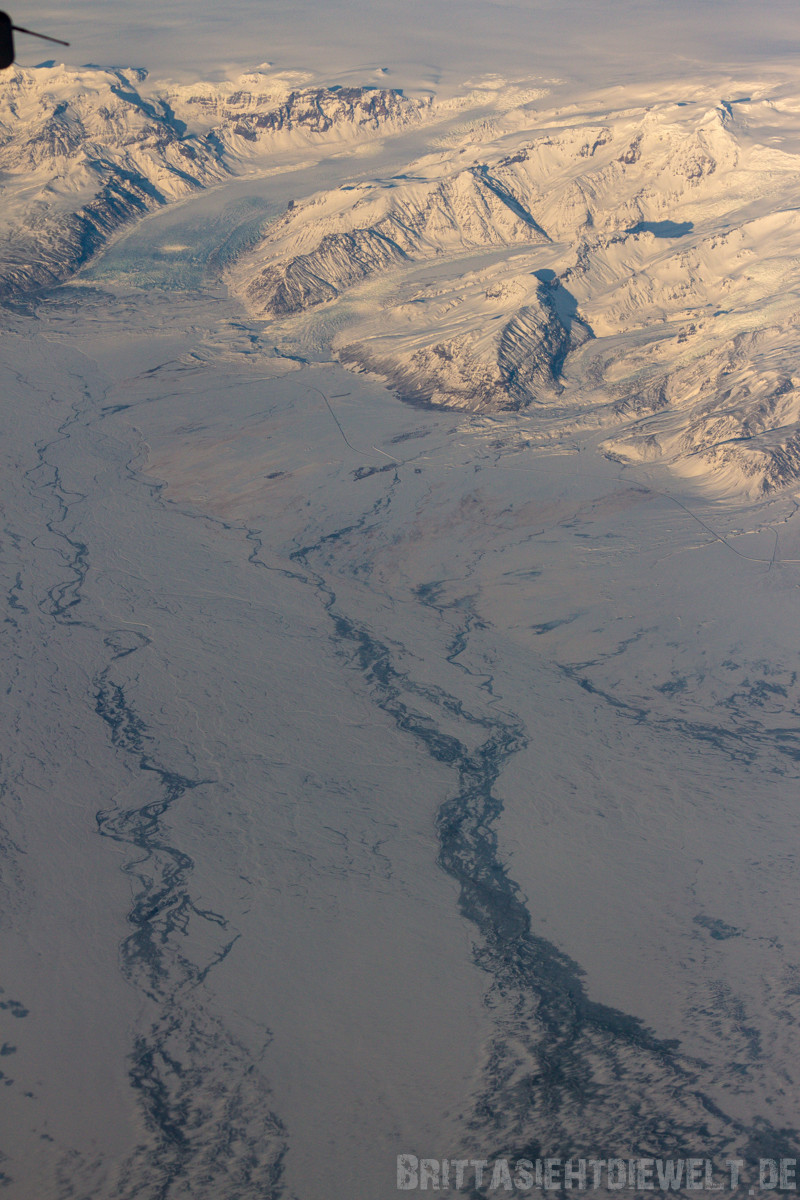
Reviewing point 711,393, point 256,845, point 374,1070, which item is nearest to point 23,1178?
point 374,1070

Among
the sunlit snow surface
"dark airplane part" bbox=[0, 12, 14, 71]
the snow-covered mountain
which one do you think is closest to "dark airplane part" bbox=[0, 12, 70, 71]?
"dark airplane part" bbox=[0, 12, 14, 71]

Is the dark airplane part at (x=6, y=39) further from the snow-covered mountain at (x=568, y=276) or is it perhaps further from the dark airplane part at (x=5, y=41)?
the snow-covered mountain at (x=568, y=276)

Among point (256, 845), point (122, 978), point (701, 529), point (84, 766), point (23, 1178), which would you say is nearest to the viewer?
point (23, 1178)

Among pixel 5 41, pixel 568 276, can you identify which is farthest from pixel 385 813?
pixel 568 276

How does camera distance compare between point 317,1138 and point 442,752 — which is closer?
point 317,1138

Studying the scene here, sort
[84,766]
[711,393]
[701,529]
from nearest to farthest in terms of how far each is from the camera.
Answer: [84,766], [701,529], [711,393]

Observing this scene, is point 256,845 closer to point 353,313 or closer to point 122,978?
point 122,978

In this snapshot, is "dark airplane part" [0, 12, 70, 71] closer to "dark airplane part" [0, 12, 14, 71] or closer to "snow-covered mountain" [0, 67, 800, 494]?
"dark airplane part" [0, 12, 14, 71]
